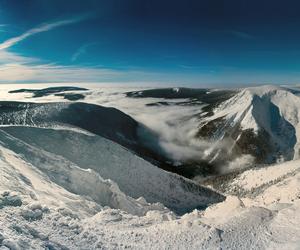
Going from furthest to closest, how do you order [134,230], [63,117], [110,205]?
[63,117], [110,205], [134,230]

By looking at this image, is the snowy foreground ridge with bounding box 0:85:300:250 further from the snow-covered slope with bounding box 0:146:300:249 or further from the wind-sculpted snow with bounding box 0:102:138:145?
the wind-sculpted snow with bounding box 0:102:138:145

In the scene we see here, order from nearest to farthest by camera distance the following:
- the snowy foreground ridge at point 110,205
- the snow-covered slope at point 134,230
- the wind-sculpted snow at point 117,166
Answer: the snow-covered slope at point 134,230, the snowy foreground ridge at point 110,205, the wind-sculpted snow at point 117,166

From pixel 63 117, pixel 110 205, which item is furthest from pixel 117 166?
pixel 63 117

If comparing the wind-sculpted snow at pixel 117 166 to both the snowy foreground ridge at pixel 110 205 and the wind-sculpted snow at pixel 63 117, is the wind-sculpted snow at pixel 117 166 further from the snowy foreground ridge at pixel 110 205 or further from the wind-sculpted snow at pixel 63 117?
the wind-sculpted snow at pixel 63 117

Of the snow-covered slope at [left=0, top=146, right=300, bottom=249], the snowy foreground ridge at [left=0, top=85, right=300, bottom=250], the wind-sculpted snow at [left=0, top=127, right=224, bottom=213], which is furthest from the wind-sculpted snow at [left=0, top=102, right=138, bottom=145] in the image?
the snow-covered slope at [left=0, top=146, right=300, bottom=249]

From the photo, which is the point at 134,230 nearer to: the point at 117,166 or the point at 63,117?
the point at 117,166

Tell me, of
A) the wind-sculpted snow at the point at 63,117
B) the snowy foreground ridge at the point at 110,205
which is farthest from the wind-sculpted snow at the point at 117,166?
the wind-sculpted snow at the point at 63,117

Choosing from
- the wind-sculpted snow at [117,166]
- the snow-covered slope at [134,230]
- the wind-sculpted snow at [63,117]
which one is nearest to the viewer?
the snow-covered slope at [134,230]

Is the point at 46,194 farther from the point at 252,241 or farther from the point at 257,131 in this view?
the point at 257,131

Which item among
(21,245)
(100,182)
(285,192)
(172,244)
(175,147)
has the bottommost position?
(175,147)

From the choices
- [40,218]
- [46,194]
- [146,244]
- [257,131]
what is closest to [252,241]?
[146,244]

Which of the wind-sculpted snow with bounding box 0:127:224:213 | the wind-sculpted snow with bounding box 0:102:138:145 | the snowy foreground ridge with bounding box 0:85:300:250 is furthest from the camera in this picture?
the wind-sculpted snow with bounding box 0:102:138:145
